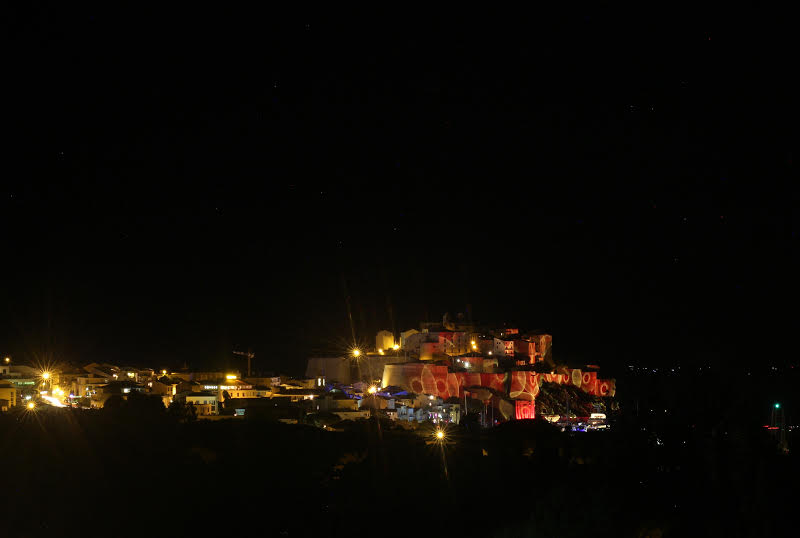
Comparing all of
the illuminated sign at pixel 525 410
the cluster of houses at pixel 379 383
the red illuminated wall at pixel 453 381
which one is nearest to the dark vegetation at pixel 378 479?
the cluster of houses at pixel 379 383

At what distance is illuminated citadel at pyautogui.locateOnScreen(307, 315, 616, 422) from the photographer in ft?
96.1

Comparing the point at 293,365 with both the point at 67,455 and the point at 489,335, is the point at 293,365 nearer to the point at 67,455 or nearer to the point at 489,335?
the point at 489,335

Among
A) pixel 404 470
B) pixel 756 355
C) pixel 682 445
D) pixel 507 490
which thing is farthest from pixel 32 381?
pixel 756 355

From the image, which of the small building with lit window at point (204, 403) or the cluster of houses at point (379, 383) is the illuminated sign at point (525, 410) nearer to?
the cluster of houses at point (379, 383)

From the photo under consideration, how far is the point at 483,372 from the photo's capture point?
29.9m

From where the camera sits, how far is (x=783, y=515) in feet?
40.2

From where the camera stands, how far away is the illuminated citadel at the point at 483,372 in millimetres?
29281

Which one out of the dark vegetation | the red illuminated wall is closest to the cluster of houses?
the red illuminated wall

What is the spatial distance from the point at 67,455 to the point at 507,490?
1079 cm

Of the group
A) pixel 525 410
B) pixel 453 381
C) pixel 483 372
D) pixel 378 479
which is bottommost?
pixel 378 479

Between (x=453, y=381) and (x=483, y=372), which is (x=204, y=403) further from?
(x=483, y=372)

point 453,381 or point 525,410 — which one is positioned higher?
point 453,381

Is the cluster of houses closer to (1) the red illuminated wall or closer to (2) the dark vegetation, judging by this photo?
(1) the red illuminated wall

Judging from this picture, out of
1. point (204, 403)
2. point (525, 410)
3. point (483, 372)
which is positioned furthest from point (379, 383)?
point (204, 403)
